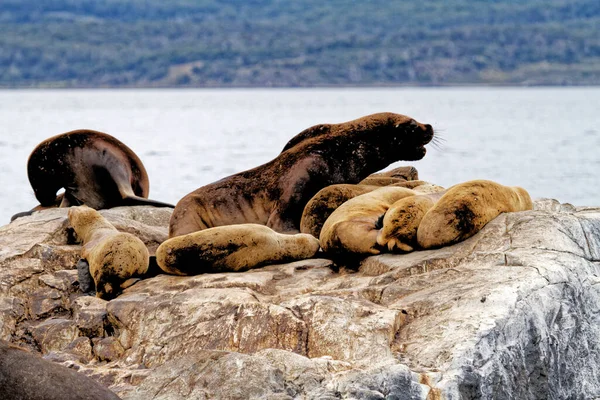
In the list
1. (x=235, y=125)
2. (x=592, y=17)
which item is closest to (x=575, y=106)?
(x=235, y=125)

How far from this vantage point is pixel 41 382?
5621mm

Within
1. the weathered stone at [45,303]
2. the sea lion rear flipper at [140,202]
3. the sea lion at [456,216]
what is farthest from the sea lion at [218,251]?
the sea lion rear flipper at [140,202]

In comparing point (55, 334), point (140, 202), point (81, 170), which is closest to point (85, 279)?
point (55, 334)

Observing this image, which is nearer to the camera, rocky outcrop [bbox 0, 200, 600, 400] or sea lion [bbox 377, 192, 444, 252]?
rocky outcrop [bbox 0, 200, 600, 400]

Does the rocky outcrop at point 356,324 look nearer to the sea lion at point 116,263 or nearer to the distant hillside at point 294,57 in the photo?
the sea lion at point 116,263

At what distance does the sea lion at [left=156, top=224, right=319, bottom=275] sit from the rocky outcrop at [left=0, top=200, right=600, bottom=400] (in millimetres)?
115

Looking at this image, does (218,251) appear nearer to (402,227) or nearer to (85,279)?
(85,279)

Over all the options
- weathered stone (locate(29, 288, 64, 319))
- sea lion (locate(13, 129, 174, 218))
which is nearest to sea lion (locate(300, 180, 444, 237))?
weathered stone (locate(29, 288, 64, 319))

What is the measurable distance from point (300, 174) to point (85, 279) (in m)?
2.22

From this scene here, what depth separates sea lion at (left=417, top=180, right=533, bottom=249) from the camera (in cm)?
741

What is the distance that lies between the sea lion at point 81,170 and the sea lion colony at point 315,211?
2.26 feet

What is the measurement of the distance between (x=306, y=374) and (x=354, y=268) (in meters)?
2.03

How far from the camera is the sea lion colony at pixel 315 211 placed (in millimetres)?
7586

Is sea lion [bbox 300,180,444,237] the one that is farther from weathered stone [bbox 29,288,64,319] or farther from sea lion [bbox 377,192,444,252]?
weathered stone [bbox 29,288,64,319]
